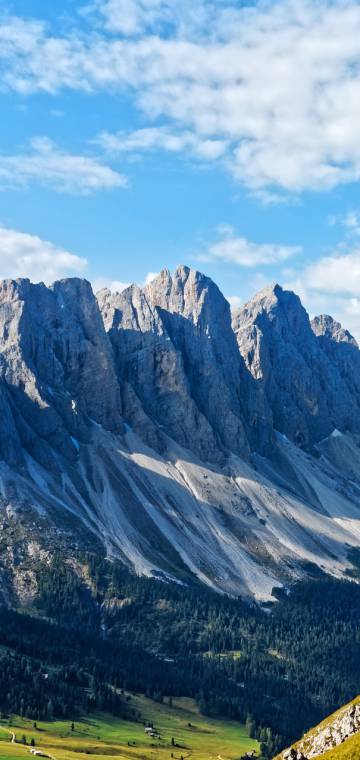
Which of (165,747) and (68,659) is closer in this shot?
(165,747)

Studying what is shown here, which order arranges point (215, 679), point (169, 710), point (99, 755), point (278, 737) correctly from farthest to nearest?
point (215, 679) < point (169, 710) < point (278, 737) < point (99, 755)

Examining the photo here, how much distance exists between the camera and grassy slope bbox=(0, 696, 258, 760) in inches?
4966

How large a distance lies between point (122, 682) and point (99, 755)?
171ft

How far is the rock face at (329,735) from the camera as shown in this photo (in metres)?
54.8

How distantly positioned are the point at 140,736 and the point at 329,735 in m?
100.0

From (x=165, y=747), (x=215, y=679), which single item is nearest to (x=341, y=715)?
(x=165, y=747)

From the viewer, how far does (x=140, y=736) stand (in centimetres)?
14662

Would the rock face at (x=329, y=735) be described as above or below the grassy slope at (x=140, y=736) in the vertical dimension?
above

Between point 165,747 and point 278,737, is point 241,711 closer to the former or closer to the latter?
point 278,737

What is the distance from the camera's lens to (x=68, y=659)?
182 meters

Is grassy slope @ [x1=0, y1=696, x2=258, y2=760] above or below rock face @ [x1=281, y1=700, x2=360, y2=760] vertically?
below

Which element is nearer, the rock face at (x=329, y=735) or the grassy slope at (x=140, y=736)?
the rock face at (x=329, y=735)

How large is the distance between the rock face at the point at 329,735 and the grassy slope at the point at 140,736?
60.6 m

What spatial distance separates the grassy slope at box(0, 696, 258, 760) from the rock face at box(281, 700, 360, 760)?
2386 inches
